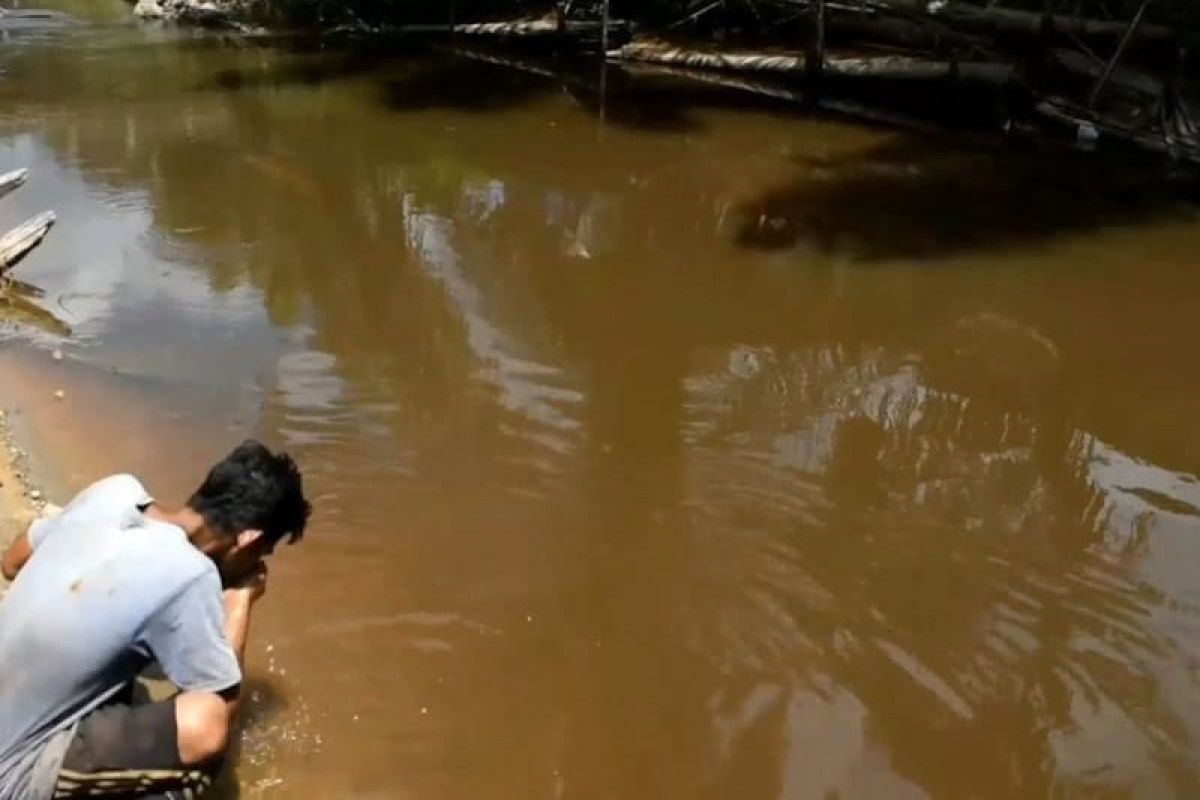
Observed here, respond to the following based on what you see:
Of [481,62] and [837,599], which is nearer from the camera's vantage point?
[837,599]

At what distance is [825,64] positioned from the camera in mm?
15484

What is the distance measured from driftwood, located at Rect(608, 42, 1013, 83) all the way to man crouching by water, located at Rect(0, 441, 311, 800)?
12370 mm

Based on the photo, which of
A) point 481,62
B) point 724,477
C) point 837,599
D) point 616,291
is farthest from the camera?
point 481,62

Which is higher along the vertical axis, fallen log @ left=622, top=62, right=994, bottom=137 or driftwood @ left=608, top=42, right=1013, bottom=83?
driftwood @ left=608, top=42, right=1013, bottom=83

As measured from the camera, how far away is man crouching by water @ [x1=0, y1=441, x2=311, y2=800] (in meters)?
3.04

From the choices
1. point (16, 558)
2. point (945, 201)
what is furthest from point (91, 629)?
point (945, 201)

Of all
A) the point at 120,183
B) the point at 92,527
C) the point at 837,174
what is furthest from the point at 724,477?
the point at 120,183

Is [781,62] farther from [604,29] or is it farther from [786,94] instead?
[604,29]

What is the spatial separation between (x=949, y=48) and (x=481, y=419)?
9635 millimetres

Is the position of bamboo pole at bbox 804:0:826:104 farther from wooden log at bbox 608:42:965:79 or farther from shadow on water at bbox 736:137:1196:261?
shadow on water at bbox 736:137:1196:261

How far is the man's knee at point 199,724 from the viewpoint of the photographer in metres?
3.20

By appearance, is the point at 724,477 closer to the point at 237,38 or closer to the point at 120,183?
the point at 120,183

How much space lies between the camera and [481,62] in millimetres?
18984

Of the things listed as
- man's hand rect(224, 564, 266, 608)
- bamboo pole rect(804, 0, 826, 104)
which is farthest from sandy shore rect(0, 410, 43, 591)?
bamboo pole rect(804, 0, 826, 104)
